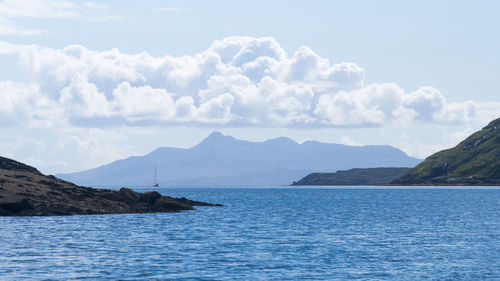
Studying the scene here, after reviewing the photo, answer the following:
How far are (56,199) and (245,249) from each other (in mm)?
54800

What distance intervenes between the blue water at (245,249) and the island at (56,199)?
4566 millimetres

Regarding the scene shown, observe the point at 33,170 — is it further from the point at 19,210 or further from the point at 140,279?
the point at 140,279

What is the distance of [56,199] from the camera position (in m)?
106

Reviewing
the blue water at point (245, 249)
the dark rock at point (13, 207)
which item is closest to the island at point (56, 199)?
the dark rock at point (13, 207)

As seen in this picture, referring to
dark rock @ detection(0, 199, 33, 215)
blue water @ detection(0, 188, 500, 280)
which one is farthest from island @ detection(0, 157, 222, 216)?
blue water @ detection(0, 188, 500, 280)

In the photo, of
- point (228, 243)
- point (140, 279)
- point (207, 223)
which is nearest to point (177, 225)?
point (207, 223)

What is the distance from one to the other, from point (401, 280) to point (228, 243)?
87.2 feet

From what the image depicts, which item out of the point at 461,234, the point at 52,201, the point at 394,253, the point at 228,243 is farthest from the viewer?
the point at 52,201

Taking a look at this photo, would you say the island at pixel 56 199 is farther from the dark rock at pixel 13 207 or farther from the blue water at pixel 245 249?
the blue water at pixel 245 249

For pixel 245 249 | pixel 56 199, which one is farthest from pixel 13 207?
pixel 245 249

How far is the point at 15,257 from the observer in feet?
181

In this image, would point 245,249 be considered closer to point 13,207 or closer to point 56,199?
point 13,207

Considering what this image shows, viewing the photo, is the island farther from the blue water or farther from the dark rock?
the blue water

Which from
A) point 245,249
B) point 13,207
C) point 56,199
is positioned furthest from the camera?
point 56,199
